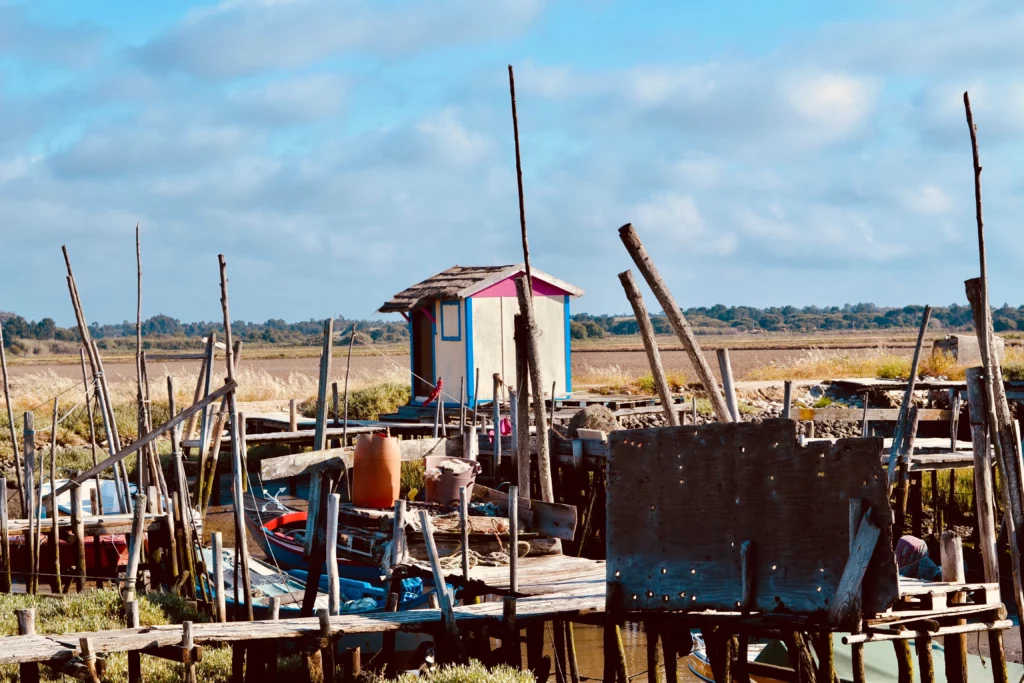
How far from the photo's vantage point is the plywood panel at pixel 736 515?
7797 mm

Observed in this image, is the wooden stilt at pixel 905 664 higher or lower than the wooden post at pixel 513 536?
lower

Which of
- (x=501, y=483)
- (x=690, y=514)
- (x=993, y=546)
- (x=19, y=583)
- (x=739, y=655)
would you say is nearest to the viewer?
(x=690, y=514)

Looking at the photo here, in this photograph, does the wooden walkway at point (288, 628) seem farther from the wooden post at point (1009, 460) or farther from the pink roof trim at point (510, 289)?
the pink roof trim at point (510, 289)

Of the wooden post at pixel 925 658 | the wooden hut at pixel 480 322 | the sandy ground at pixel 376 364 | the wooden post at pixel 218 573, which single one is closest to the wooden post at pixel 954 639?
the wooden post at pixel 925 658

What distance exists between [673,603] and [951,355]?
27176 millimetres

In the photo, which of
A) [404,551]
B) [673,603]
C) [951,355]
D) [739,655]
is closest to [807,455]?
[673,603]

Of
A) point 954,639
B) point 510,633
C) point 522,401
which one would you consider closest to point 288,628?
point 510,633

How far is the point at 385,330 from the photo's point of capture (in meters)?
174

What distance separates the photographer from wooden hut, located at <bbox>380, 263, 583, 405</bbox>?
2652 centimetres

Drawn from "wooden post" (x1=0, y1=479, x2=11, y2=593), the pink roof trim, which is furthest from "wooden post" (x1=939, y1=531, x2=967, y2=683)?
the pink roof trim

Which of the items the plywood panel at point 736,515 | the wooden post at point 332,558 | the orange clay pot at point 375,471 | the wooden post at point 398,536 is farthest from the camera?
the orange clay pot at point 375,471

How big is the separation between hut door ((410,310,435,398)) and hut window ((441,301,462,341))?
125 cm

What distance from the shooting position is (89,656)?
9.04 m

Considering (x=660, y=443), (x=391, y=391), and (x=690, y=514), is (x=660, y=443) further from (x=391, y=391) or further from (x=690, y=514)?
(x=391, y=391)
